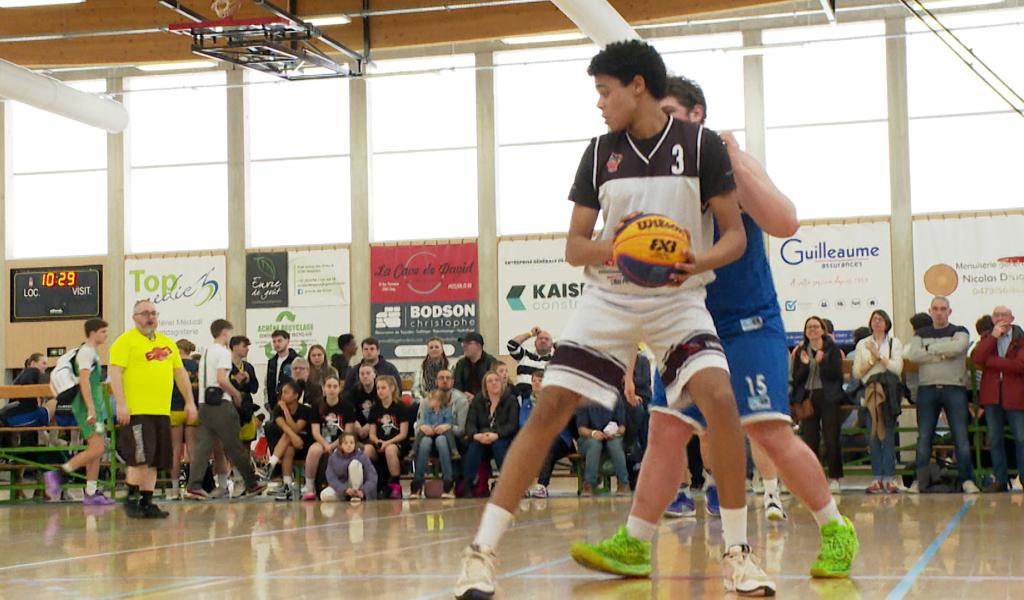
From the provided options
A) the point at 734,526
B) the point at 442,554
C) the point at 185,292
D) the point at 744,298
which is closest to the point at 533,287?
the point at 185,292

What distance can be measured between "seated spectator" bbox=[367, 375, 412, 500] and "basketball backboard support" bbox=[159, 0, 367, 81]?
474 cm

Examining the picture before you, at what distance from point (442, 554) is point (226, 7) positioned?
11.8 meters

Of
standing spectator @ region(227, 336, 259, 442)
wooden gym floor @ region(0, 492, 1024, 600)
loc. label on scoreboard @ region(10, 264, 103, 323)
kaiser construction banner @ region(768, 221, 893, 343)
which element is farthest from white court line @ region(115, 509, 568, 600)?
loc. label on scoreboard @ region(10, 264, 103, 323)

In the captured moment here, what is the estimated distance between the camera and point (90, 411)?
11.5m

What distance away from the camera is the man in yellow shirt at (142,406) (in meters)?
9.32

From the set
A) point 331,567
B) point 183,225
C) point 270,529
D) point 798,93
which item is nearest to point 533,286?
point 798,93

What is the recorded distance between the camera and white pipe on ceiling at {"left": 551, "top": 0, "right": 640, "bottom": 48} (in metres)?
13.7

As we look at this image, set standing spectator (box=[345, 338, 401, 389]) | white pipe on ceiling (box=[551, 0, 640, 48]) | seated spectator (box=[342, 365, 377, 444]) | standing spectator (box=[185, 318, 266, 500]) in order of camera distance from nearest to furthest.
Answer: standing spectator (box=[185, 318, 266, 500]) → seated spectator (box=[342, 365, 377, 444]) → standing spectator (box=[345, 338, 401, 389]) → white pipe on ceiling (box=[551, 0, 640, 48])

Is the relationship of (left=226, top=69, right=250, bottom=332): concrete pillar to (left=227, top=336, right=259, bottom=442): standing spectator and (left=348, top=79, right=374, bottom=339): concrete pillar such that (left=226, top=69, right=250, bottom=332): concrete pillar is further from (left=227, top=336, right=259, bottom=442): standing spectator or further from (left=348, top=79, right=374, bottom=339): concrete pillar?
(left=227, top=336, right=259, bottom=442): standing spectator

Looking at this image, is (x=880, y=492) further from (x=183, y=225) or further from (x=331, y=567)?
(x=183, y=225)

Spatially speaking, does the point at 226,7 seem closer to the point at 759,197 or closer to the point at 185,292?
the point at 185,292

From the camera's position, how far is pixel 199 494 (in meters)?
12.4

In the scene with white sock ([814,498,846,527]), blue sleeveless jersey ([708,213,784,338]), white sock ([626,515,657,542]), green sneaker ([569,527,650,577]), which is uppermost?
blue sleeveless jersey ([708,213,784,338])

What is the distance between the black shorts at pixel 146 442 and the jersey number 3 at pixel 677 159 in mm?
6681
